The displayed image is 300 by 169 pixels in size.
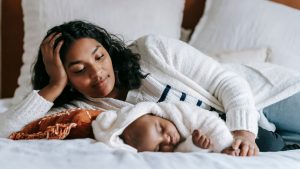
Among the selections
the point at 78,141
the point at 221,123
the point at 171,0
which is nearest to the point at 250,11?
the point at 171,0

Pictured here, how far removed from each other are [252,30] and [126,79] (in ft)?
2.34

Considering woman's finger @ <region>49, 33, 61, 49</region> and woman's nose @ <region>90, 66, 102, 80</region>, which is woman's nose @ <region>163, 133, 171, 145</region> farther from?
woman's finger @ <region>49, 33, 61, 49</region>

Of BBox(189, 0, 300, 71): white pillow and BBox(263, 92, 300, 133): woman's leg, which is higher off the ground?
BBox(189, 0, 300, 71): white pillow

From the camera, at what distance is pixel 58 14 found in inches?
70.0

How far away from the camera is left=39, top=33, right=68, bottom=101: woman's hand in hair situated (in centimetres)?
127

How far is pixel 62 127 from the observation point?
1.09 metres

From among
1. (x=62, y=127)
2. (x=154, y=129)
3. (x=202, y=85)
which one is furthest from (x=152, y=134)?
(x=202, y=85)

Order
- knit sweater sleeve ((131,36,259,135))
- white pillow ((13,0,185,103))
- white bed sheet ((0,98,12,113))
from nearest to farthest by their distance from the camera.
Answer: knit sweater sleeve ((131,36,259,135)) < white bed sheet ((0,98,12,113)) < white pillow ((13,0,185,103))

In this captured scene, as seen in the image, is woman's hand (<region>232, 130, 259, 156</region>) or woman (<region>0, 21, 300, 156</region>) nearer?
woman's hand (<region>232, 130, 259, 156</region>)

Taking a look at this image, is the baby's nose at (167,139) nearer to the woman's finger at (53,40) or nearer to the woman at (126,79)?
the woman at (126,79)

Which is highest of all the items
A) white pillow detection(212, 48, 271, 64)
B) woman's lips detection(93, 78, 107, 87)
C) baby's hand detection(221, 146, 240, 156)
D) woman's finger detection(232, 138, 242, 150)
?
woman's lips detection(93, 78, 107, 87)

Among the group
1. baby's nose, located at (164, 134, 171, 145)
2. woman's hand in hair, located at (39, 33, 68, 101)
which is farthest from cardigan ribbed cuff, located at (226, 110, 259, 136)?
woman's hand in hair, located at (39, 33, 68, 101)

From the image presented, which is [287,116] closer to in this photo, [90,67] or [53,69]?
[90,67]

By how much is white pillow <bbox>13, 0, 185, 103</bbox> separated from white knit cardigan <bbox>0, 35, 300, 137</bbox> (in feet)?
1.39
